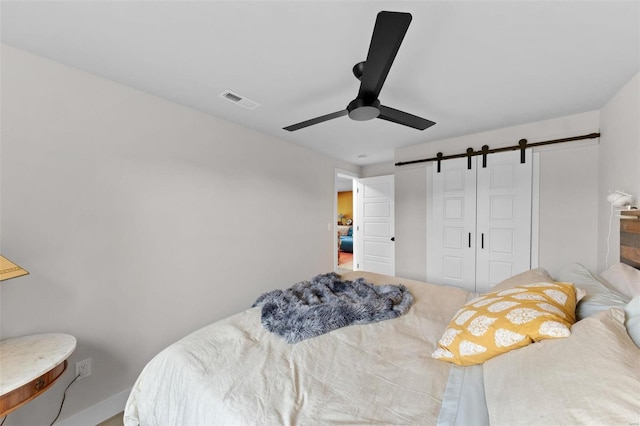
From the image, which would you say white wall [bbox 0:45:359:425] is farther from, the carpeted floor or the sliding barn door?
the sliding barn door

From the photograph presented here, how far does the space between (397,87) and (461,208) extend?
190 centimetres

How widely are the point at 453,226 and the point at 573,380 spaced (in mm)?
2650

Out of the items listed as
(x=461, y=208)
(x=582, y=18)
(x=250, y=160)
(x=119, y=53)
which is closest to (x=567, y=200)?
(x=461, y=208)

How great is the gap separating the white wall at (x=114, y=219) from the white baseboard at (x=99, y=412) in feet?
0.14

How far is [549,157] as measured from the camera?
2.56m

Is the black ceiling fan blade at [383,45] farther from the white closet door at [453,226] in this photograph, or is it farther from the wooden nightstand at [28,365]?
the white closet door at [453,226]

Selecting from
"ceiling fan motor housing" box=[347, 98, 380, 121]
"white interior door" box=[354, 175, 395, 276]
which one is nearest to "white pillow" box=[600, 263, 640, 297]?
"ceiling fan motor housing" box=[347, 98, 380, 121]

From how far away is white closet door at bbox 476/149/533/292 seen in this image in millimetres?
2678

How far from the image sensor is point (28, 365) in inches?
45.6

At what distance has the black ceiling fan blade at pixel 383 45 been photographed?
2.94 feet

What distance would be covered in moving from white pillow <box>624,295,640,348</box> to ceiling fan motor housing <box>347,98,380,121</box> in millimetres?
1413

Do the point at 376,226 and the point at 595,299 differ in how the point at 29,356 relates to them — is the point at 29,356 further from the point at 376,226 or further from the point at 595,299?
the point at 376,226

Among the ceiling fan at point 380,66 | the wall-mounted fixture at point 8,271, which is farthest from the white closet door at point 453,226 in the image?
the wall-mounted fixture at point 8,271

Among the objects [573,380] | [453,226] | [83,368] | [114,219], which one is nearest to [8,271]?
[114,219]
